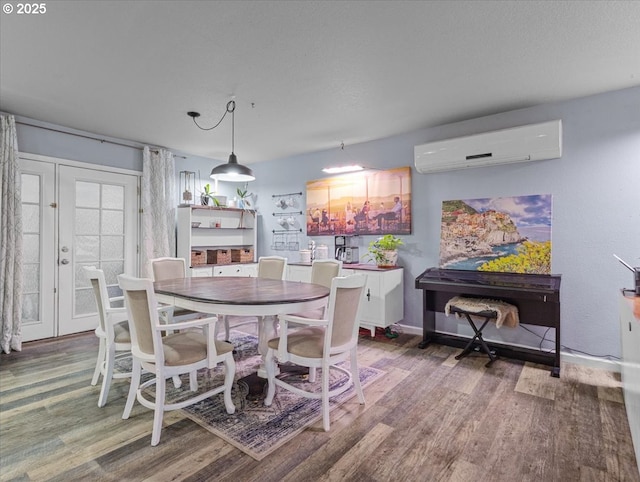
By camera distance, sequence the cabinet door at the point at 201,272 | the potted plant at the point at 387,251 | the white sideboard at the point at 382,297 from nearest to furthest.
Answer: the white sideboard at the point at 382,297
the potted plant at the point at 387,251
the cabinet door at the point at 201,272

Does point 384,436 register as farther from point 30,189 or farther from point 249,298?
point 30,189

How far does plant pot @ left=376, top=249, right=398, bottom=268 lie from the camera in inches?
166

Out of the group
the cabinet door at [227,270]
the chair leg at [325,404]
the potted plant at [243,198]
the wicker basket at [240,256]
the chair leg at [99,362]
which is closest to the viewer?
the chair leg at [325,404]

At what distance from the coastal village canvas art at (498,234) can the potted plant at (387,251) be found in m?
0.55

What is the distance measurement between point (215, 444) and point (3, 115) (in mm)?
4036

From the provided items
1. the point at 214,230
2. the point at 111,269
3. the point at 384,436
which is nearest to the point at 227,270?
the point at 214,230

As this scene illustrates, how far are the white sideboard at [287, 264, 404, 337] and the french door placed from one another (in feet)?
10.3

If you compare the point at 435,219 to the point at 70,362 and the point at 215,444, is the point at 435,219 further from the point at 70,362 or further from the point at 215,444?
the point at 70,362

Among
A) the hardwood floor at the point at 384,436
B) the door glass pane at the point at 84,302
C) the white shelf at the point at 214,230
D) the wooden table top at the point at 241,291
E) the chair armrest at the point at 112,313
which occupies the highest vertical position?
the white shelf at the point at 214,230

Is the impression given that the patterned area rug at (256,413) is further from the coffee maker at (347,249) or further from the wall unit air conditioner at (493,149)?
the wall unit air conditioner at (493,149)

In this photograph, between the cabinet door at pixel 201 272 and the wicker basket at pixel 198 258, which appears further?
the wicker basket at pixel 198 258

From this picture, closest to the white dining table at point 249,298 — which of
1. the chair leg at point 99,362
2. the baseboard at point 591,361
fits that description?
the chair leg at point 99,362

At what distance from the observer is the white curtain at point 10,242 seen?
355 cm

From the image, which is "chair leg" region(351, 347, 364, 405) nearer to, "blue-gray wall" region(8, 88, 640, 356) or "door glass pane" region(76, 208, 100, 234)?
"blue-gray wall" region(8, 88, 640, 356)
